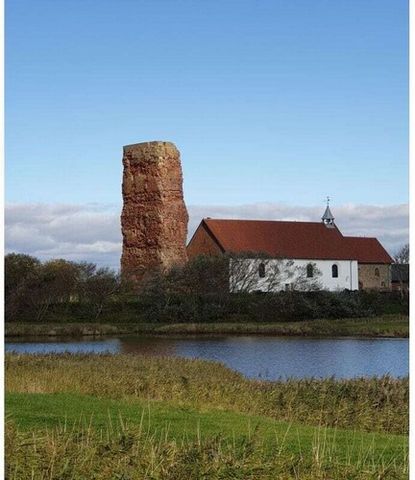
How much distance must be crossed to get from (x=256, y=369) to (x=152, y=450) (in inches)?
659

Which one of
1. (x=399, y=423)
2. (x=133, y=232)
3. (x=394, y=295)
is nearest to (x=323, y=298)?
(x=394, y=295)

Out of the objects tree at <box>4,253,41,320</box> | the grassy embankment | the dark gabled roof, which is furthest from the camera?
the dark gabled roof

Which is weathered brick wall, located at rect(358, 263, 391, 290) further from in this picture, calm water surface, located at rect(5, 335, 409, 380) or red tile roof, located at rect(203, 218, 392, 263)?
calm water surface, located at rect(5, 335, 409, 380)

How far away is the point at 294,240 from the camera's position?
203 ft

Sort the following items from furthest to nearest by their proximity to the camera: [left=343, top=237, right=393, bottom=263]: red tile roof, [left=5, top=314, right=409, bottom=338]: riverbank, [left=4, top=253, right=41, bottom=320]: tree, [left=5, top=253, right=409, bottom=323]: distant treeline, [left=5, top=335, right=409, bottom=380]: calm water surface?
[left=343, top=237, right=393, bottom=263]: red tile roof → [left=5, top=253, right=409, bottom=323]: distant treeline → [left=4, top=253, right=41, bottom=320]: tree → [left=5, top=314, right=409, bottom=338]: riverbank → [left=5, top=335, right=409, bottom=380]: calm water surface

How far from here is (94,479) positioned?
227 inches

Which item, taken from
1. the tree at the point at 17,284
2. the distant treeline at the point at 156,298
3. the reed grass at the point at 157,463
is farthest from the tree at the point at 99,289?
the reed grass at the point at 157,463

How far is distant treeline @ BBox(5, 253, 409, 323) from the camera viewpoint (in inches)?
1790

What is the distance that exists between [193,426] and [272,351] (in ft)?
67.6

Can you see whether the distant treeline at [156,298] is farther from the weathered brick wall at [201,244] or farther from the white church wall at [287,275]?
the weathered brick wall at [201,244]

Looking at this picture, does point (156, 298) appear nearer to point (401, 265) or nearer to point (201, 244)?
point (201, 244)

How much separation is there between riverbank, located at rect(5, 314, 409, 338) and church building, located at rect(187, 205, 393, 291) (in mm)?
14757

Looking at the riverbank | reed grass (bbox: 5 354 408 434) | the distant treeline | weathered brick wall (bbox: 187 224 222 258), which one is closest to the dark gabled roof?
the distant treeline

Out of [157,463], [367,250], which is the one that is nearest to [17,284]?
[367,250]
